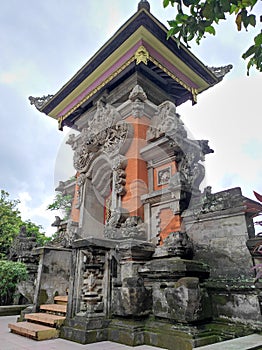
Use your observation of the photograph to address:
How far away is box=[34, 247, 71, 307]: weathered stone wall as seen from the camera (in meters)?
6.12

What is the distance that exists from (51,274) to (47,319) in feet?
5.21

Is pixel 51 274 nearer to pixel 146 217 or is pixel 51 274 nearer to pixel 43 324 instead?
pixel 43 324

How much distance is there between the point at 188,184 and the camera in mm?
5988

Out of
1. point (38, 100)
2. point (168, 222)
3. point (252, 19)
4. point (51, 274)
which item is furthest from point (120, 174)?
point (38, 100)

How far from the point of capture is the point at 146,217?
6715 mm

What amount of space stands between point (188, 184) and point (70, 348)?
3760 mm

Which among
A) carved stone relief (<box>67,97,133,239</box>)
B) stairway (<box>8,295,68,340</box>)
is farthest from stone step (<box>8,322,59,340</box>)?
carved stone relief (<box>67,97,133,239</box>)

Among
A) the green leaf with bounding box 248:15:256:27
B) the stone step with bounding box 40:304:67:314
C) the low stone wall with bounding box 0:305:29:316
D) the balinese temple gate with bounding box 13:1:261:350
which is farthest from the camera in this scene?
the low stone wall with bounding box 0:305:29:316

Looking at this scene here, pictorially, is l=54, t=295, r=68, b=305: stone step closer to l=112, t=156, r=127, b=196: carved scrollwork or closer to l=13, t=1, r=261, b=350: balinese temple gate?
l=13, t=1, r=261, b=350: balinese temple gate

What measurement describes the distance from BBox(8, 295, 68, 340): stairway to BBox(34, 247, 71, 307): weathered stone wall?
0.32 meters

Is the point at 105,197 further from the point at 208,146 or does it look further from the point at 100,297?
the point at 100,297

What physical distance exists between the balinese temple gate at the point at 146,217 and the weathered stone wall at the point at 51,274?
0.10ft

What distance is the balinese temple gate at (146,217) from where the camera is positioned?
12.8 ft

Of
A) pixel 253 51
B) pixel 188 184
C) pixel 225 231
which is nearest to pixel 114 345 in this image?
pixel 225 231
